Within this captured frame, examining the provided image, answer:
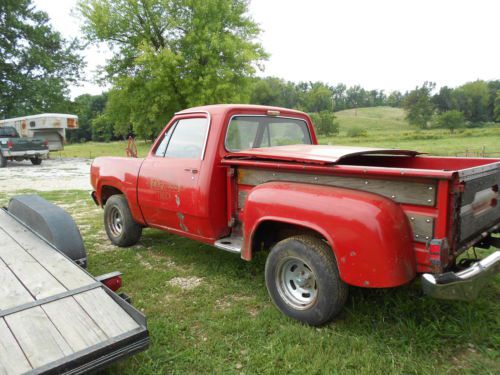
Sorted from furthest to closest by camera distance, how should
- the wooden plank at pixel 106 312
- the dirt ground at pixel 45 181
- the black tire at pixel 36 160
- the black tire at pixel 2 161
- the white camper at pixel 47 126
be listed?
the white camper at pixel 47 126 → the black tire at pixel 36 160 → the black tire at pixel 2 161 → the dirt ground at pixel 45 181 → the wooden plank at pixel 106 312

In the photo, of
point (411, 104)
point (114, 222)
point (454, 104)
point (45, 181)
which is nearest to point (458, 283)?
point (114, 222)

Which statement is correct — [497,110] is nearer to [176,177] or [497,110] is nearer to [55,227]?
[176,177]

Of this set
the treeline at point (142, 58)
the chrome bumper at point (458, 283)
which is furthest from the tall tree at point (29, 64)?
the chrome bumper at point (458, 283)

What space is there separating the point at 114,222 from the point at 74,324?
333 centimetres

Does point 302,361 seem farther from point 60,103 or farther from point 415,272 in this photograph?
point 60,103

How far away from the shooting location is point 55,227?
12.1 feet

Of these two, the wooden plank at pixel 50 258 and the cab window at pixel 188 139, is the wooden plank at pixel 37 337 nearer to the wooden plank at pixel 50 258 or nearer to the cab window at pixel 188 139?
the wooden plank at pixel 50 258

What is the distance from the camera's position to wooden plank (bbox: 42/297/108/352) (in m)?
2.15

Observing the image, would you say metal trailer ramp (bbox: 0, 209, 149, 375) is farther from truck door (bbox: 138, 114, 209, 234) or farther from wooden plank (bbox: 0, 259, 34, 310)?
truck door (bbox: 138, 114, 209, 234)

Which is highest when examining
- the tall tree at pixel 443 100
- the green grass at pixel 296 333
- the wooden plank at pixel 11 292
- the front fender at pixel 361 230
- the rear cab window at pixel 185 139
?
the tall tree at pixel 443 100

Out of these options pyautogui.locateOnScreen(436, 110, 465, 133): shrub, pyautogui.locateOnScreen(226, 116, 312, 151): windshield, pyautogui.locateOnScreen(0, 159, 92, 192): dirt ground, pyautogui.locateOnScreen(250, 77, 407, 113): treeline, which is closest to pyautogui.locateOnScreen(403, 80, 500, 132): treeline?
pyautogui.locateOnScreen(436, 110, 465, 133): shrub

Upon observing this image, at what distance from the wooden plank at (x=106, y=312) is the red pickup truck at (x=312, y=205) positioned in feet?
4.13

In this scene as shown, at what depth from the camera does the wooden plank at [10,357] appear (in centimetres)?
190

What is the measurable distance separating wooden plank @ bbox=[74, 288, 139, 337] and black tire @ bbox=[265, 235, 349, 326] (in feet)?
4.21
